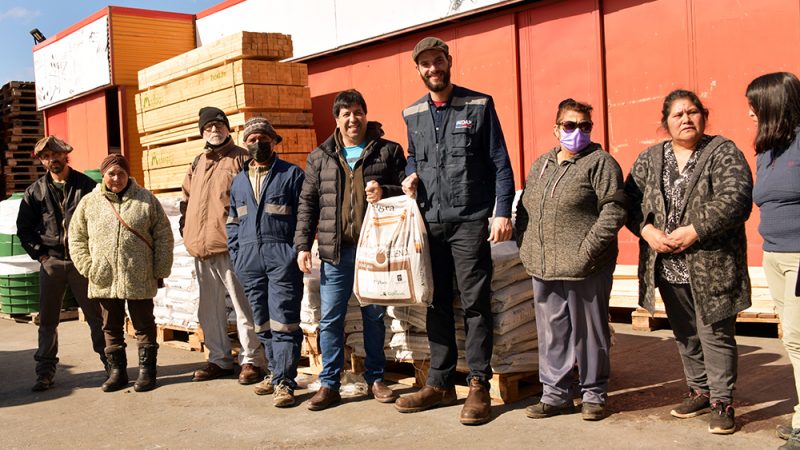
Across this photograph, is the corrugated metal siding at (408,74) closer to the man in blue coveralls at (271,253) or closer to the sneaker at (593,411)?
the man in blue coveralls at (271,253)

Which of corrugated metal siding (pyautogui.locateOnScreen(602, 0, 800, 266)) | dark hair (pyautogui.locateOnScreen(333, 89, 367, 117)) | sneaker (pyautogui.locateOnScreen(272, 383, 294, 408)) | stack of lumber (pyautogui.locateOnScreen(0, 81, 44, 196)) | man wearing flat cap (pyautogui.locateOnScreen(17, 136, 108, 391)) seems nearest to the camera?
dark hair (pyautogui.locateOnScreen(333, 89, 367, 117))

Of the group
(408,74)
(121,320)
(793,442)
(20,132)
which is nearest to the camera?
(793,442)

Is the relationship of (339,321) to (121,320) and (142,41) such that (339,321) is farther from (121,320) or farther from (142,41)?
(142,41)

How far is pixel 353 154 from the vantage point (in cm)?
545

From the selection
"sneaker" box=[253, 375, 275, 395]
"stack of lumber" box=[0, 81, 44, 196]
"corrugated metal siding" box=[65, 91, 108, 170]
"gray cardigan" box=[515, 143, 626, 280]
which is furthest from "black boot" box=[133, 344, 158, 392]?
"stack of lumber" box=[0, 81, 44, 196]

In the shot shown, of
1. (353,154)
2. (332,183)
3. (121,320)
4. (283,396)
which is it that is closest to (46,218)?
(121,320)

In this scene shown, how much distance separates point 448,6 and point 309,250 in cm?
482

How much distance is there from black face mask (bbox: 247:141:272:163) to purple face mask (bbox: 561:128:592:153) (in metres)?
2.22

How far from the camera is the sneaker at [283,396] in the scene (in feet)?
18.1

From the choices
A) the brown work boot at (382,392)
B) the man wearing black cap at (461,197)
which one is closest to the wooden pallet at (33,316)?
the brown work boot at (382,392)

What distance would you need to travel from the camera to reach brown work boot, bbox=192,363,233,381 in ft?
21.4

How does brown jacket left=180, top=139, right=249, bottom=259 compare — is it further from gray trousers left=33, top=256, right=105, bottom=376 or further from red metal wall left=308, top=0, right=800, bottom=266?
red metal wall left=308, top=0, right=800, bottom=266

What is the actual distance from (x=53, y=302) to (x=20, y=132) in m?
12.0

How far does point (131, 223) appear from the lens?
629 cm
